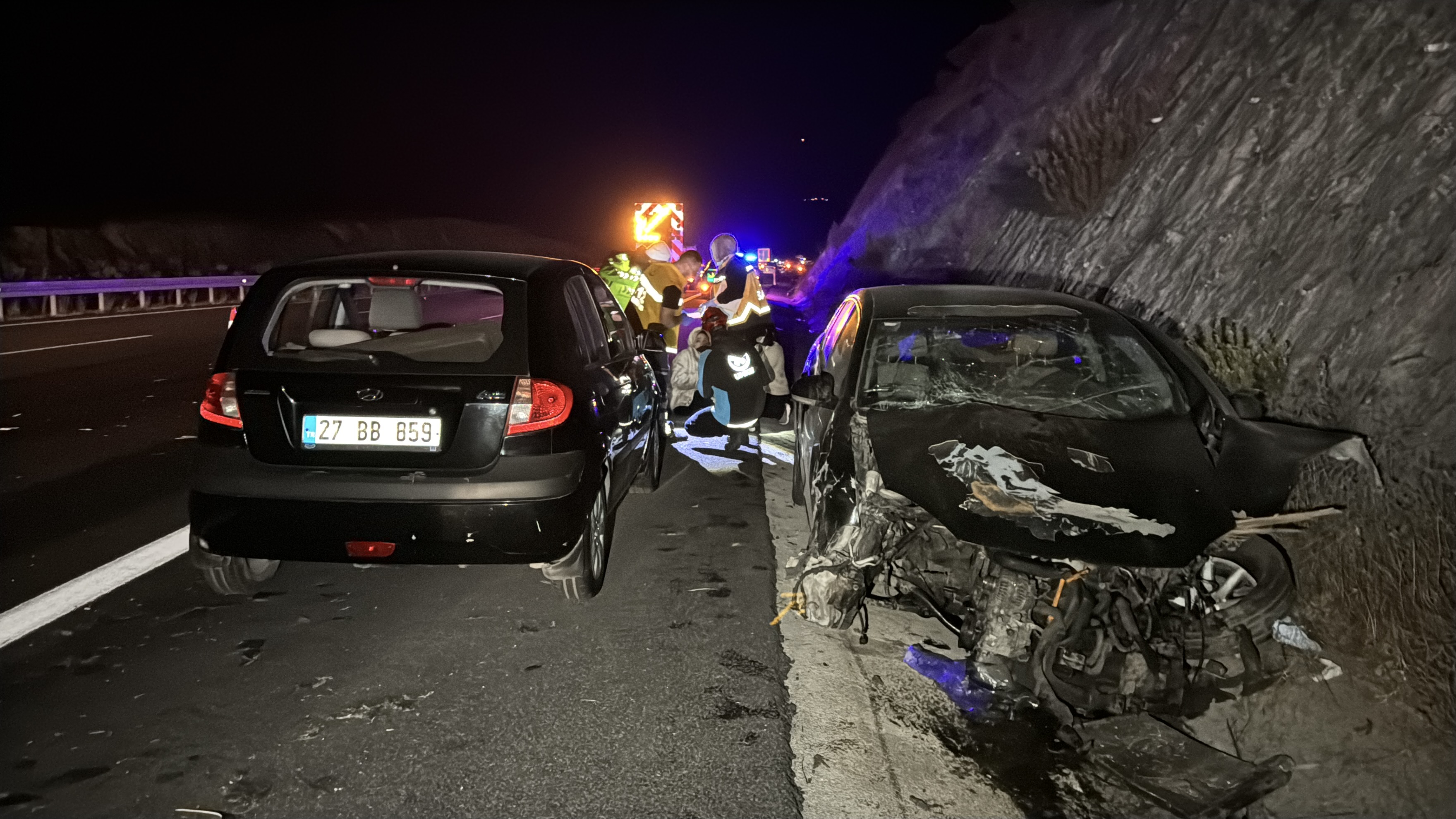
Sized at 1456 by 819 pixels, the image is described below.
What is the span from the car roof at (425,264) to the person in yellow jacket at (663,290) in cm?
478

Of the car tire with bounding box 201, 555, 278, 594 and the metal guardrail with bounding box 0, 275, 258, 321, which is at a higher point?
the car tire with bounding box 201, 555, 278, 594

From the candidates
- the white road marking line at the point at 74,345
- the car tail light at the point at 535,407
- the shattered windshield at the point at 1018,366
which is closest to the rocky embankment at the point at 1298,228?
the shattered windshield at the point at 1018,366

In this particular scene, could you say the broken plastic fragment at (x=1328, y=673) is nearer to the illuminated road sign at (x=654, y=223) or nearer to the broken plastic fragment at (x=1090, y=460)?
the broken plastic fragment at (x=1090, y=460)

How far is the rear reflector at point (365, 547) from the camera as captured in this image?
13.2 feet

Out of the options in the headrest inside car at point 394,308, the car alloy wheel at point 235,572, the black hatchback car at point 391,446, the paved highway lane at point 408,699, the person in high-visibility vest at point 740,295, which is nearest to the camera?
the paved highway lane at point 408,699

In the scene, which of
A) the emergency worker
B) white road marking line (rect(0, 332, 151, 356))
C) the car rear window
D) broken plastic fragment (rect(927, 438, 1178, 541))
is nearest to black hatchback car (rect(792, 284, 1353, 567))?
broken plastic fragment (rect(927, 438, 1178, 541))

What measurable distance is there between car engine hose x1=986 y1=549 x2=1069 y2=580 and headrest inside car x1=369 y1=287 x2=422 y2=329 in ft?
10.3

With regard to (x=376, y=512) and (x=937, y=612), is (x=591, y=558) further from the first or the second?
(x=937, y=612)

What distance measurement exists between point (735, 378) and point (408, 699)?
517cm

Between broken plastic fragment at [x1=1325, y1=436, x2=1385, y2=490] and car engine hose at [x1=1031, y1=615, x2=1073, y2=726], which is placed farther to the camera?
broken plastic fragment at [x1=1325, y1=436, x2=1385, y2=490]

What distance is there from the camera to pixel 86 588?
4719 mm

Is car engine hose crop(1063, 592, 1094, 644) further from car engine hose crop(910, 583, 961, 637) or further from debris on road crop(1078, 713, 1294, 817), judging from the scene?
car engine hose crop(910, 583, 961, 637)

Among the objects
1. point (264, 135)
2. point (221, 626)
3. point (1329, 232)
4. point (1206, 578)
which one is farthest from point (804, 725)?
point (264, 135)

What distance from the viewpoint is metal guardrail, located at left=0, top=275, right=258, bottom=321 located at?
1948 centimetres
